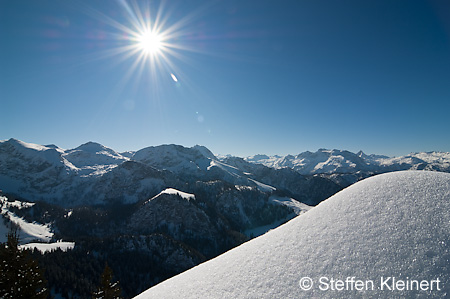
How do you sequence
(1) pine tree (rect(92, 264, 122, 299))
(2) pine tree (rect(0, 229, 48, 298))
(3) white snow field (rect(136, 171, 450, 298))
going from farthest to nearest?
(1) pine tree (rect(92, 264, 122, 299)) < (2) pine tree (rect(0, 229, 48, 298)) < (3) white snow field (rect(136, 171, 450, 298))

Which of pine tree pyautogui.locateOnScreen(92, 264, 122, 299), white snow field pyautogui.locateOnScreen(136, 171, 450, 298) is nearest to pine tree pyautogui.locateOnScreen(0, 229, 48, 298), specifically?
pine tree pyautogui.locateOnScreen(92, 264, 122, 299)

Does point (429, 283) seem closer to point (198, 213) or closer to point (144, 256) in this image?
point (144, 256)

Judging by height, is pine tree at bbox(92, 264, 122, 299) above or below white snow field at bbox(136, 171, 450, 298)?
below

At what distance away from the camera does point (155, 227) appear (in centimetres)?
17888

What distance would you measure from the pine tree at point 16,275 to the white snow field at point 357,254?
502 inches

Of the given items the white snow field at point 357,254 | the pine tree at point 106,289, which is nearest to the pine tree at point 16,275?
the pine tree at point 106,289

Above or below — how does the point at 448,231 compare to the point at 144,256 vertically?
above

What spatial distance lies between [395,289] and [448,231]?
2213mm

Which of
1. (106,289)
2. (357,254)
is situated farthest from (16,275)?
(357,254)

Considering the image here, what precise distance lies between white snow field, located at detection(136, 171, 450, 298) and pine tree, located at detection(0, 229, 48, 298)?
12.7 metres

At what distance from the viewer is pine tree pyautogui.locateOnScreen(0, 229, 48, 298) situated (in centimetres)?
1320

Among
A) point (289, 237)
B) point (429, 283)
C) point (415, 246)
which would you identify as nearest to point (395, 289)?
point (429, 283)

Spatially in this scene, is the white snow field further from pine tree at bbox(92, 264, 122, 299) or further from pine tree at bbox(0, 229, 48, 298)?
pine tree at bbox(92, 264, 122, 299)

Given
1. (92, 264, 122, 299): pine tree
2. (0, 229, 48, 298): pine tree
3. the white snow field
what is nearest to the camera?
the white snow field
